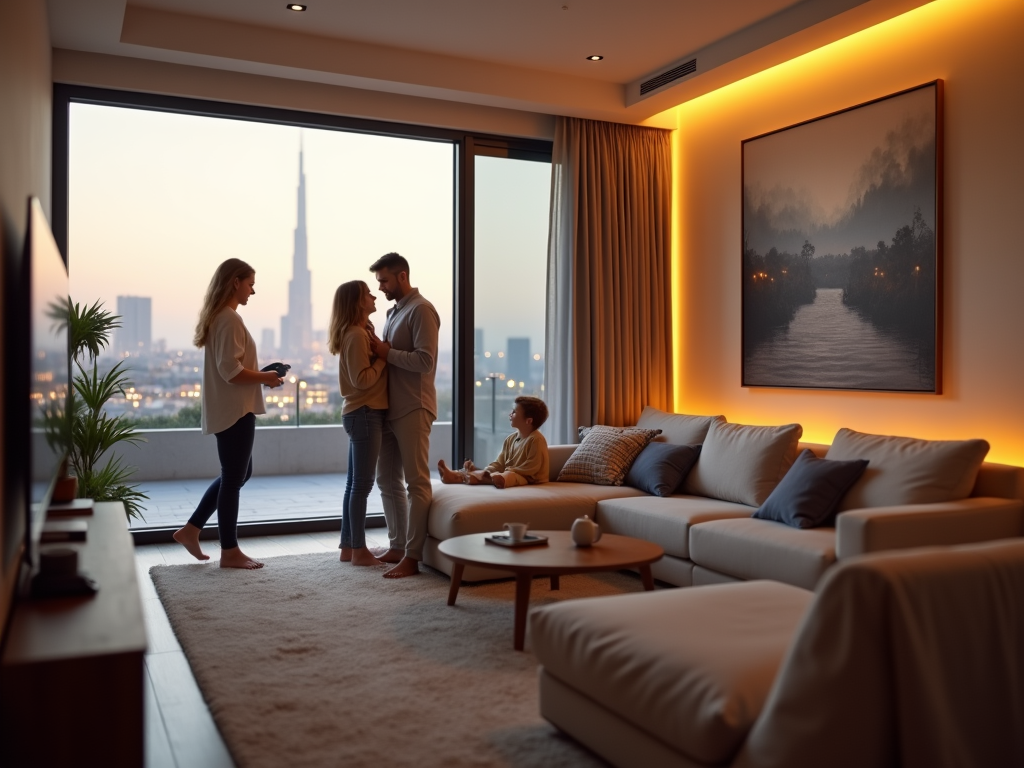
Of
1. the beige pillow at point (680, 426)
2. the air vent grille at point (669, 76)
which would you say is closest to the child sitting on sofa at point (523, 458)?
the beige pillow at point (680, 426)

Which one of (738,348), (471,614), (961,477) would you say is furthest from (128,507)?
(961,477)

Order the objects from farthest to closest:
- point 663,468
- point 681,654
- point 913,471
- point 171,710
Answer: point 663,468 < point 913,471 < point 171,710 < point 681,654

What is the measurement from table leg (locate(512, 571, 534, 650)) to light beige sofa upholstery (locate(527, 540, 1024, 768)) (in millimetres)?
1085

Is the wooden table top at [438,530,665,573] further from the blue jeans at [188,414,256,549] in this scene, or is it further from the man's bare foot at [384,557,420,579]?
the blue jeans at [188,414,256,549]

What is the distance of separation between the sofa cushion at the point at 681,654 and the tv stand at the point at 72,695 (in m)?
1.10

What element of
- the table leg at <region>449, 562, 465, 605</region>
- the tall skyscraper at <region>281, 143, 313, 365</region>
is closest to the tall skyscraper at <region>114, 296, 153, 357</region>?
the tall skyscraper at <region>281, 143, 313, 365</region>

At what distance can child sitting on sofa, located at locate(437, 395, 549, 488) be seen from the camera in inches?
195

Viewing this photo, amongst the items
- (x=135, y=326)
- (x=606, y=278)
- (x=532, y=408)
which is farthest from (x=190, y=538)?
(x=606, y=278)

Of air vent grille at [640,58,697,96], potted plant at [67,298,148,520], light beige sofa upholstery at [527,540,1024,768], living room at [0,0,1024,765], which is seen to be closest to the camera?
light beige sofa upholstery at [527,540,1024,768]

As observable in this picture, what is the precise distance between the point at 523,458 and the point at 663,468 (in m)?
0.77

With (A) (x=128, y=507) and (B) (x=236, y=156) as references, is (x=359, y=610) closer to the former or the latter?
(A) (x=128, y=507)

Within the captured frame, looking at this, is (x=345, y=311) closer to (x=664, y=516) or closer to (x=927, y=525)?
(x=664, y=516)

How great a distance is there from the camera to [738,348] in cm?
560

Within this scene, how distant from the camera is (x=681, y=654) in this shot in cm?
216
